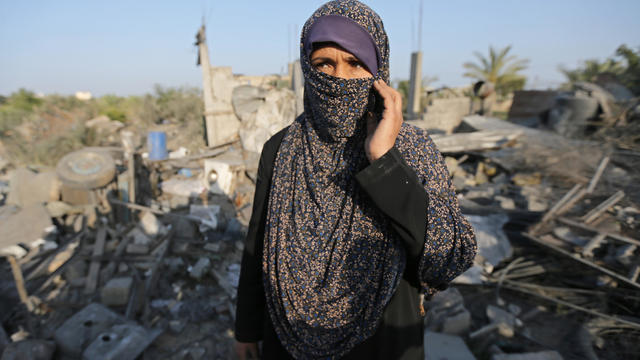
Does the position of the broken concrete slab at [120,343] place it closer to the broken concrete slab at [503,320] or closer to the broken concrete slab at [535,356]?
the broken concrete slab at [535,356]

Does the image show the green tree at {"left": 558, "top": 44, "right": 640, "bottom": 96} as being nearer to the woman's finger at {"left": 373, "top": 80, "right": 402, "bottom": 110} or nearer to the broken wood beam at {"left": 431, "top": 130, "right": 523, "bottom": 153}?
the broken wood beam at {"left": 431, "top": 130, "right": 523, "bottom": 153}

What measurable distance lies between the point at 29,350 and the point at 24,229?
2.98 m

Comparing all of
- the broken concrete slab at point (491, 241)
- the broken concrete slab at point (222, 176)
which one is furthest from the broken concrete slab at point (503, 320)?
the broken concrete slab at point (222, 176)

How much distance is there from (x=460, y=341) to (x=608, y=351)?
4.37ft

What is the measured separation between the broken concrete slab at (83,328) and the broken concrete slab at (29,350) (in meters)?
0.12

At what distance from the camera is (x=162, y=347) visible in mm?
→ 3199

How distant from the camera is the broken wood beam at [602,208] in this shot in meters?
3.76

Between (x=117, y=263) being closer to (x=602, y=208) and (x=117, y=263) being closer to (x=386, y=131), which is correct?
(x=386, y=131)

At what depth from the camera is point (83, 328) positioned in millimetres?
3025

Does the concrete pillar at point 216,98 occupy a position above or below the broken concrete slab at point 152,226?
above

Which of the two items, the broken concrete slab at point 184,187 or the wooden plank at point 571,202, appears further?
the broken concrete slab at point 184,187

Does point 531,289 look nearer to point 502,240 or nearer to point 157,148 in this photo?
point 502,240

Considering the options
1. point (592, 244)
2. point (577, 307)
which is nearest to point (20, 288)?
point (577, 307)

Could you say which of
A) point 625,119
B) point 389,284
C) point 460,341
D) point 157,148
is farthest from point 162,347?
point 625,119
